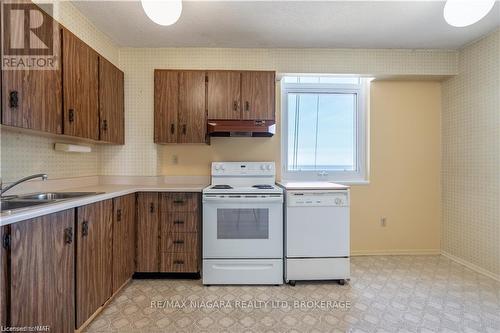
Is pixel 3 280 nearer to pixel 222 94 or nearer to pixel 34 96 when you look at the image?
pixel 34 96

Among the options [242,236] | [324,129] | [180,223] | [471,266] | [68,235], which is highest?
[324,129]

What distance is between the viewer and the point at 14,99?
142 centimetres

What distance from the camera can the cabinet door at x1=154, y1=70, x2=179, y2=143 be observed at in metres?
2.76

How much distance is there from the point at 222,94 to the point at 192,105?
0.35m

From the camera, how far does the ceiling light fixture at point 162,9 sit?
63.4 inches

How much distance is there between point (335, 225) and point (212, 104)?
1.77 m

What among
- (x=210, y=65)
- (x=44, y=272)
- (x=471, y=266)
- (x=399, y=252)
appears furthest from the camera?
Answer: (x=399, y=252)

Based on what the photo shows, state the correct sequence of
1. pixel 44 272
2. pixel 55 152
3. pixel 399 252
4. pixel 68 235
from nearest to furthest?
1. pixel 44 272
2. pixel 68 235
3. pixel 55 152
4. pixel 399 252

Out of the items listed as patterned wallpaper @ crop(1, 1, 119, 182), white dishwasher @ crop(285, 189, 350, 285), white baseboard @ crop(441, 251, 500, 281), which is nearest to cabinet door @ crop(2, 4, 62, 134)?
patterned wallpaper @ crop(1, 1, 119, 182)

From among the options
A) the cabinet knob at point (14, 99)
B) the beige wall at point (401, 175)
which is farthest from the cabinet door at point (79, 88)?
the beige wall at point (401, 175)

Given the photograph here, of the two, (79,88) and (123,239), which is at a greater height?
(79,88)

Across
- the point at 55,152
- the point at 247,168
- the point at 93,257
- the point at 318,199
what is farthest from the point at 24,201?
the point at 318,199

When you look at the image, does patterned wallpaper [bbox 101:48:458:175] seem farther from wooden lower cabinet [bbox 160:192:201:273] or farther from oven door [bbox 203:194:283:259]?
oven door [bbox 203:194:283:259]

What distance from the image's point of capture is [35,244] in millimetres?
1263
